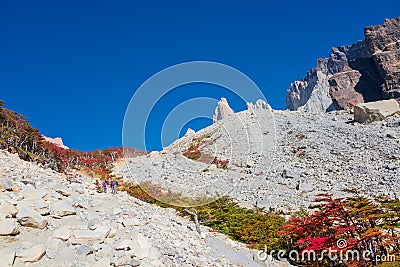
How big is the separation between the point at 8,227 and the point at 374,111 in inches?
1940

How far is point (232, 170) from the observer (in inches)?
1267

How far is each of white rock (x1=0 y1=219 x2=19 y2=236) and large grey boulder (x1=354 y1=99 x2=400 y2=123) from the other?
47.9 metres

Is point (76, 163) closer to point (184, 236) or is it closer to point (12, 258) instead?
point (184, 236)

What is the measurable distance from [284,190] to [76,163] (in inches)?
1047

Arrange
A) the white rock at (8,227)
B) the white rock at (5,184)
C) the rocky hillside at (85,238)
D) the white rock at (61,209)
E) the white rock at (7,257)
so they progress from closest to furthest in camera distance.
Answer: the white rock at (7,257), the rocky hillside at (85,238), the white rock at (8,227), the white rock at (61,209), the white rock at (5,184)

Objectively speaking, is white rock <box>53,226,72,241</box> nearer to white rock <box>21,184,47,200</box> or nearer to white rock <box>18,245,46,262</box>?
white rock <box>18,245,46,262</box>

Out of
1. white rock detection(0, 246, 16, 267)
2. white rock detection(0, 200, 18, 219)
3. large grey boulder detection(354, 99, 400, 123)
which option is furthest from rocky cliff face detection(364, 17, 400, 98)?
white rock detection(0, 246, 16, 267)

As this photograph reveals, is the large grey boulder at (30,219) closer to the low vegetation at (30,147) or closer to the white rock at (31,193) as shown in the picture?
the white rock at (31,193)

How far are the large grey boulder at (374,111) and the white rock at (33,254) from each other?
47.9 meters

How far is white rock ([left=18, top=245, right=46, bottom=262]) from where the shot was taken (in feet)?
24.9

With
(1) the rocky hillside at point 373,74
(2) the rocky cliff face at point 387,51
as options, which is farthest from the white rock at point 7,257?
(1) the rocky hillside at point 373,74

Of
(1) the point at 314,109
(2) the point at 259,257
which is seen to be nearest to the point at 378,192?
(2) the point at 259,257

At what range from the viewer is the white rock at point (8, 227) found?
8.38 metres

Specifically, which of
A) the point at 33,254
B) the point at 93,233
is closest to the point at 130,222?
the point at 93,233
